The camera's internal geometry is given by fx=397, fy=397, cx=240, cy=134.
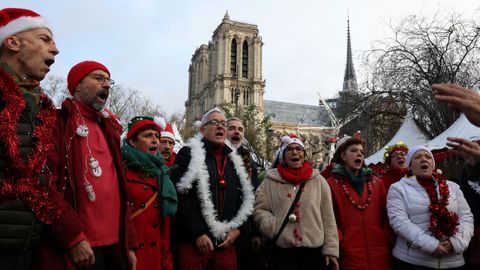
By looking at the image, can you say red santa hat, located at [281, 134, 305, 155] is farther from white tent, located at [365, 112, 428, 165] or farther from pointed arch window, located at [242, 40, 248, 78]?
pointed arch window, located at [242, 40, 248, 78]

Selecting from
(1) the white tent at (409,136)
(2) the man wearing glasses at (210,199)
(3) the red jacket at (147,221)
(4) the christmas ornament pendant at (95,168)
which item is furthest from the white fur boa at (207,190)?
(1) the white tent at (409,136)

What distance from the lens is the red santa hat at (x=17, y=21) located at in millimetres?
2537

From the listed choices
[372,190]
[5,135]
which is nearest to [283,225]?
[372,190]

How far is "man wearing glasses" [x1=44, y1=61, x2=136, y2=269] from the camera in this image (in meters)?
2.53

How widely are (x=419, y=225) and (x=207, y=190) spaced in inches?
90.1

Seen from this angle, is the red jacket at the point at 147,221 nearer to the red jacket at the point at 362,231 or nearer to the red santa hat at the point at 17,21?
the red santa hat at the point at 17,21

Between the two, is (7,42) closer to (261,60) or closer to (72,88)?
(72,88)

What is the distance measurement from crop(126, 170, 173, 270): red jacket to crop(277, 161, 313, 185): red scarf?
55.7 inches

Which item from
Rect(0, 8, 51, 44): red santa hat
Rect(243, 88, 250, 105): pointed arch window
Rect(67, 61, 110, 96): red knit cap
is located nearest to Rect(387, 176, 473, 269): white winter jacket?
Rect(67, 61, 110, 96): red knit cap

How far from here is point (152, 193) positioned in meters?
3.76

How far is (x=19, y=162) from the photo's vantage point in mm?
2240

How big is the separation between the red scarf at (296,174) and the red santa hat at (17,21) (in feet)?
9.18

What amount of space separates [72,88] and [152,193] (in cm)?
121

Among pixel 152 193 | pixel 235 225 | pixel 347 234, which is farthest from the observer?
pixel 347 234
